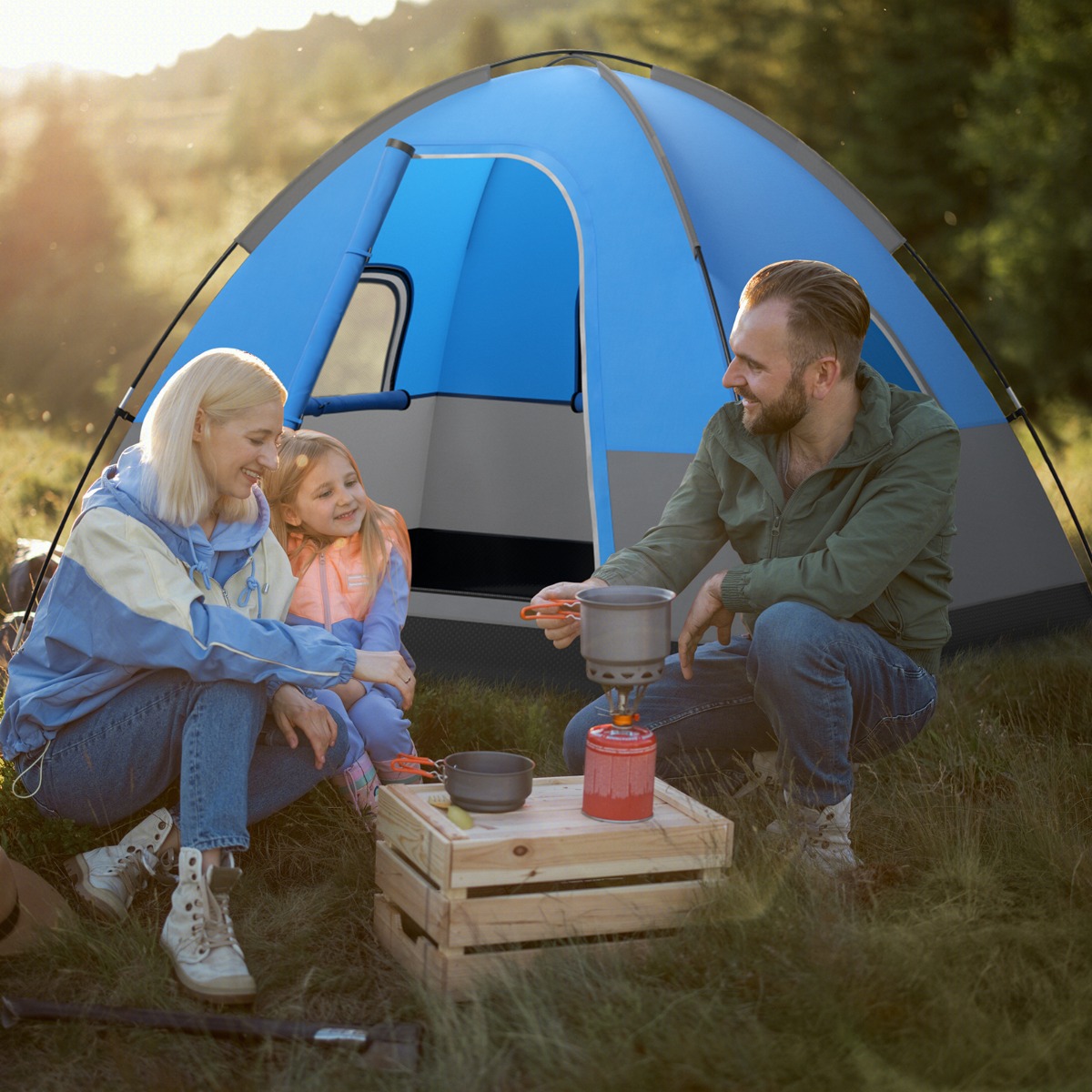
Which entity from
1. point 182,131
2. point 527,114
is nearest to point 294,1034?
point 527,114

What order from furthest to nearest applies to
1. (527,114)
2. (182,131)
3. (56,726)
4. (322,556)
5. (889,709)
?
(182,131) → (527,114) → (322,556) → (889,709) → (56,726)

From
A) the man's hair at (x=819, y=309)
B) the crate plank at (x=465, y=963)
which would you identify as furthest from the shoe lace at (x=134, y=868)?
the man's hair at (x=819, y=309)

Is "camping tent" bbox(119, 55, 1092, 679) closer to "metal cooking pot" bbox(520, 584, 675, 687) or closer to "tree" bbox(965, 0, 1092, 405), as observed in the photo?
"metal cooking pot" bbox(520, 584, 675, 687)

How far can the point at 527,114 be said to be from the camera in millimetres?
3869

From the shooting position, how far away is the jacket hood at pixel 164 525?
2.26m

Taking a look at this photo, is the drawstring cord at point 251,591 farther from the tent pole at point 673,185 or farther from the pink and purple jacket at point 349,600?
the tent pole at point 673,185

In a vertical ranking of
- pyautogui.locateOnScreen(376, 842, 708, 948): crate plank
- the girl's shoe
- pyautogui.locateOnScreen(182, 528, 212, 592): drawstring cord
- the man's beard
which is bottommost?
the girl's shoe

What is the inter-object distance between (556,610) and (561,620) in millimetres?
54

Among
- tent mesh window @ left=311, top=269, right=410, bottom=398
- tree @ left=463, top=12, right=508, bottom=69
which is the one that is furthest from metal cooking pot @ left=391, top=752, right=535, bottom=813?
tree @ left=463, top=12, right=508, bottom=69

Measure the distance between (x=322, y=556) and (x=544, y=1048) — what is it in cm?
148

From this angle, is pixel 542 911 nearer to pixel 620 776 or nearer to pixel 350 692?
pixel 620 776

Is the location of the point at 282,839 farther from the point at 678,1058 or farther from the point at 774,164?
the point at 774,164

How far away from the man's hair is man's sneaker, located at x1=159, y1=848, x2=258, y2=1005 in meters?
1.41

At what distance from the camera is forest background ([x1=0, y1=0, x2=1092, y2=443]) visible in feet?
36.2
